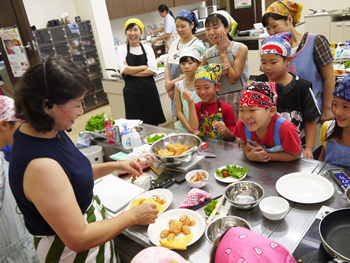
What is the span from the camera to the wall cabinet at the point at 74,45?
515 centimetres

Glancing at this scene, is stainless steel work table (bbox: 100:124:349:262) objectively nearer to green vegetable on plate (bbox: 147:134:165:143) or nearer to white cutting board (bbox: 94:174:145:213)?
white cutting board (bbox: 94:174:145:213)

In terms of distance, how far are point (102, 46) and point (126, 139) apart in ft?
13.9

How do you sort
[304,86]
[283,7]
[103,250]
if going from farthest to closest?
[283,7] < [304,86] < [103,250]

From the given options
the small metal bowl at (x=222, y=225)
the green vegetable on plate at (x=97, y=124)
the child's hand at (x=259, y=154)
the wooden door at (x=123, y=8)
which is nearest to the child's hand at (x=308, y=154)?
the child's hand at (x=259, y=154)

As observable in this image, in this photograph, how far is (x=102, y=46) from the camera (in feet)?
18.7

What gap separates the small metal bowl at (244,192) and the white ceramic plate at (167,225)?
0.19 m

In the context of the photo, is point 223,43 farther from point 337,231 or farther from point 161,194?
point 337,231

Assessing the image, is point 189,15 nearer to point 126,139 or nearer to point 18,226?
point 126,139

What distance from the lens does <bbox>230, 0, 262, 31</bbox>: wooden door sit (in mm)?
Result: 7926

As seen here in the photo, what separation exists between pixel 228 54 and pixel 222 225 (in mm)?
1822

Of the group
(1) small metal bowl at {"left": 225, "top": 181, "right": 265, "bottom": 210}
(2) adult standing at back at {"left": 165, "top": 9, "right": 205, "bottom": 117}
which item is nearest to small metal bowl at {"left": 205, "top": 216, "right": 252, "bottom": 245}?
(1) small metal bowl at {"left": 225, "top": 181, "right": 265, "bottom": 210}

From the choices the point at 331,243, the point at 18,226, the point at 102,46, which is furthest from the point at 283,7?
the point at 102,46

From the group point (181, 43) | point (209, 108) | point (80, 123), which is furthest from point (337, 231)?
point (80, 123)

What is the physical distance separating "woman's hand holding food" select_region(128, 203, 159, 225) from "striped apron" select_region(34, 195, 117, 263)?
8.7 inches
